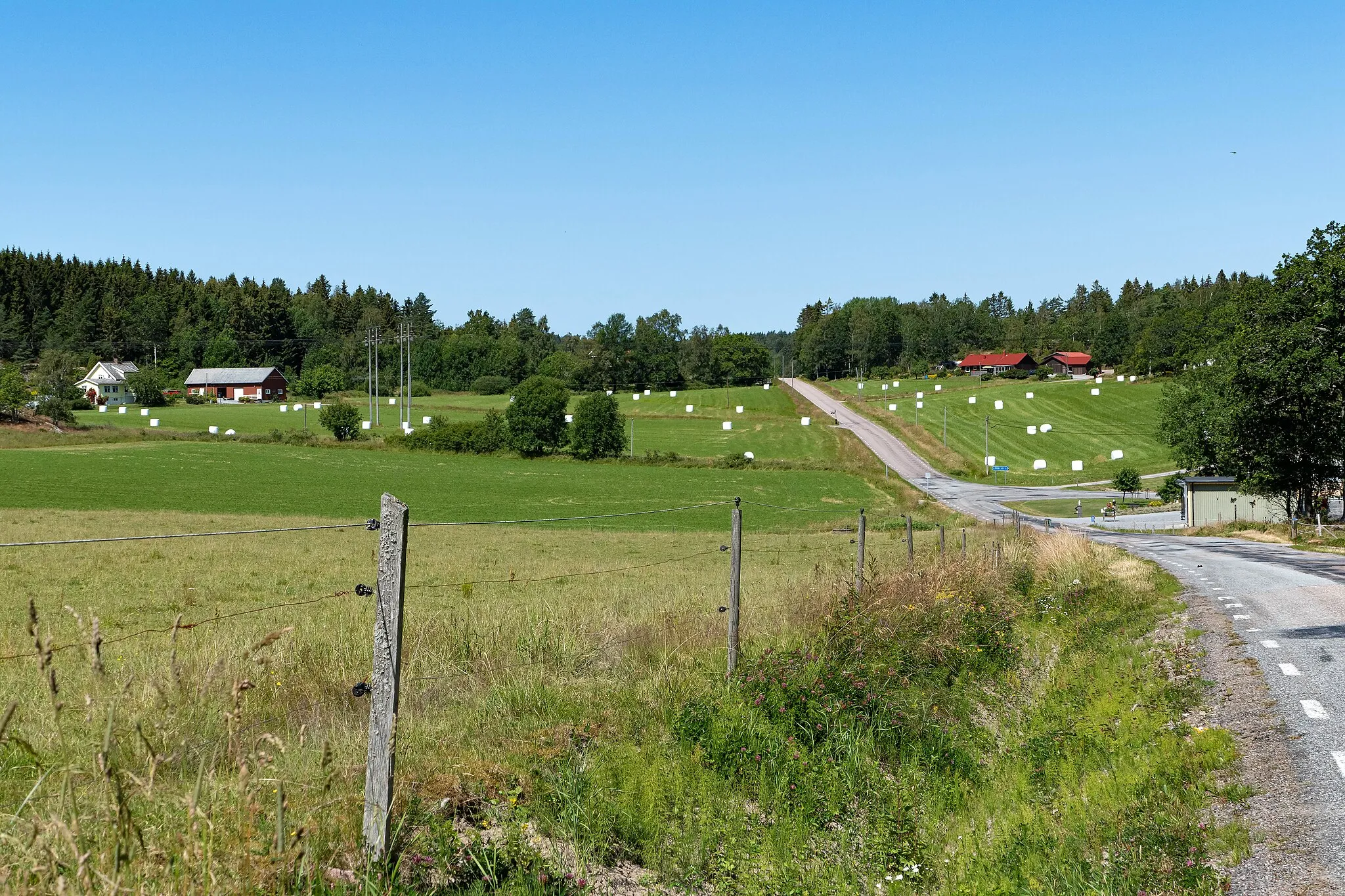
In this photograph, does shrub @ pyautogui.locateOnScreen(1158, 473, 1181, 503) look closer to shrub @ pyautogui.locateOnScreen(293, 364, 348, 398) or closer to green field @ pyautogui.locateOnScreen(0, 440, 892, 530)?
green field @ pyautogui.locateOnScreen(0, 440, 892, 530)

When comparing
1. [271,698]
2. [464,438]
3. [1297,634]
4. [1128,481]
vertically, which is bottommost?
[1128,481]

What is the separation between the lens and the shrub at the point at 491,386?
Result: 150875 millimetres

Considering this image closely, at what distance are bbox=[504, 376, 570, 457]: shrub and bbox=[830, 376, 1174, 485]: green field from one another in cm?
3720

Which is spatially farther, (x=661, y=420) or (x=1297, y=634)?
(x=661, y=420)

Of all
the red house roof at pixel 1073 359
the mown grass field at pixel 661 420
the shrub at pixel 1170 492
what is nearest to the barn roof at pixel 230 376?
the mown grass field at pixel 661 420

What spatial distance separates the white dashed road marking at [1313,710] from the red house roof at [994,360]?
17096cm

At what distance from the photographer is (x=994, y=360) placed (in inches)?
6806

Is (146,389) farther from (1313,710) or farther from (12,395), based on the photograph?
(1313,710)

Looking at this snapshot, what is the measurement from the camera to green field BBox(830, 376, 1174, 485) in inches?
3580

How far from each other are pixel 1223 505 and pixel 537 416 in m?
51.0

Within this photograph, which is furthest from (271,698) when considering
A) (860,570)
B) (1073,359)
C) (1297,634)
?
(1073,359)

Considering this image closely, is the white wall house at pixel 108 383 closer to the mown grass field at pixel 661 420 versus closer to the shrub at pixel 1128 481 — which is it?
the mown grass field at pixel 661 420

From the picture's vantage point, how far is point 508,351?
165 metres

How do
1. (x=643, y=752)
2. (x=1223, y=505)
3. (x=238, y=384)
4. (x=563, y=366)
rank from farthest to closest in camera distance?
(x=563, y=366) < (x=238, y=384) < (x=1223, y=505) < (x=643, y=752)
